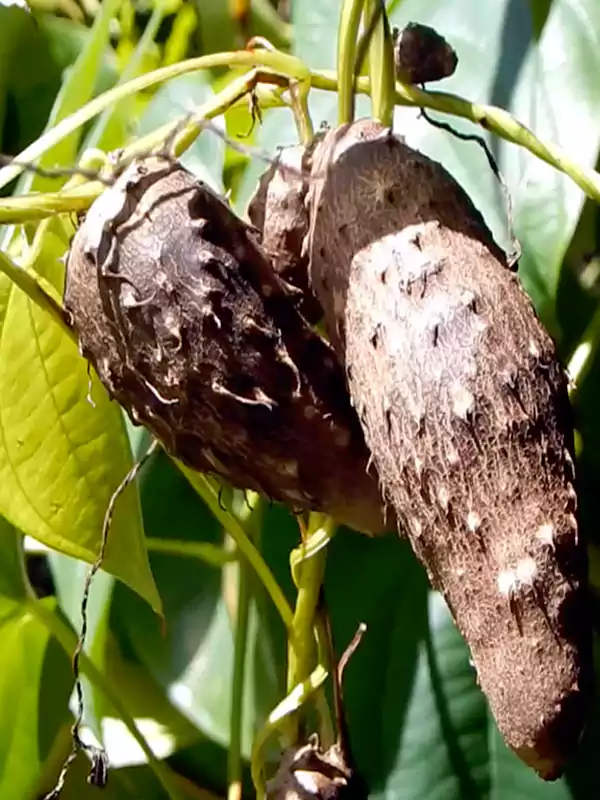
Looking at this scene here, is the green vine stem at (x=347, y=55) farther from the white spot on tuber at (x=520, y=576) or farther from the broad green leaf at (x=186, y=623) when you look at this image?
the broad green leaf at (x=186, y=623)

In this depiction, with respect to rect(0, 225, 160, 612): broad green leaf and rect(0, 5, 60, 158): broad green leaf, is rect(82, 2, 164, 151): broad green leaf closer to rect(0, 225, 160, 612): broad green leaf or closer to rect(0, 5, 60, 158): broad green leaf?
rect(0, 225, 160, 612): broad green leaf

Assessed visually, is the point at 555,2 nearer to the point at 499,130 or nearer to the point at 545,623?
the point at 499,130

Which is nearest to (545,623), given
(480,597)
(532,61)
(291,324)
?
(480,597)

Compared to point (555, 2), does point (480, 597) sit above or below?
below

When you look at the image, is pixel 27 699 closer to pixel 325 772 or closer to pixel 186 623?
pixel 186 623

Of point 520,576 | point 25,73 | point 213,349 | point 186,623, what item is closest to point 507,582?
point 520,576

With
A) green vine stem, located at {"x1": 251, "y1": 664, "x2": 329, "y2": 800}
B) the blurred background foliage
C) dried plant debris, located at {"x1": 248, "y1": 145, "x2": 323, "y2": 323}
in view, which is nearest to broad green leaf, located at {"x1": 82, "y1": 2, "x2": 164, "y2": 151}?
the blurred background foliage
